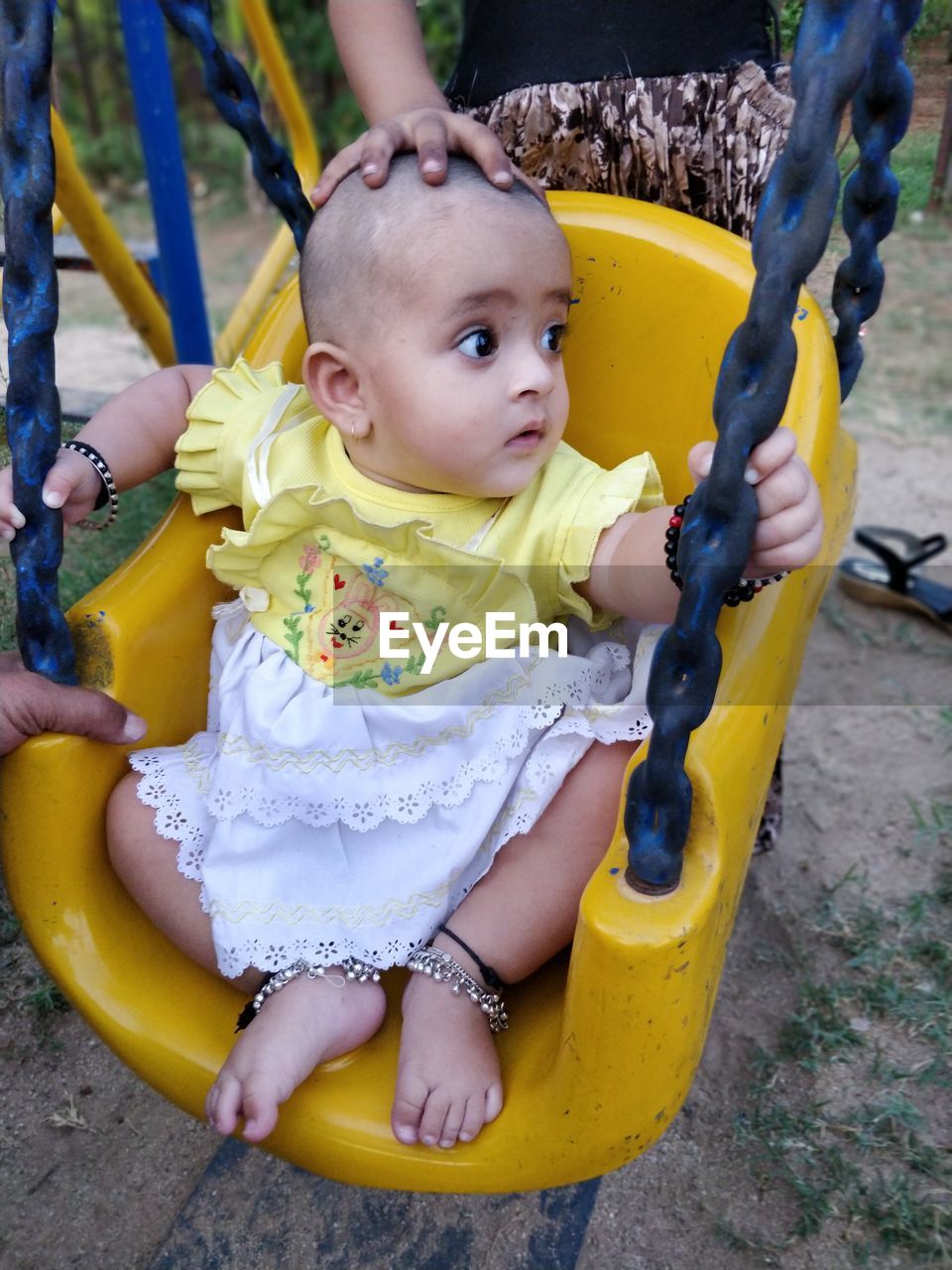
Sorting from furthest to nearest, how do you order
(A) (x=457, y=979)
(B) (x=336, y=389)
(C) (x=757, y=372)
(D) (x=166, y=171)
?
(D) (x=166, y=171) < (B) (x=336, y=389) < (A) (x=457, y=979) < (C) (x=757, y=372)

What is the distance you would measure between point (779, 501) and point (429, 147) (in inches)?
19.4

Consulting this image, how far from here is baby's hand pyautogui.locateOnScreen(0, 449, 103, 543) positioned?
92 cm

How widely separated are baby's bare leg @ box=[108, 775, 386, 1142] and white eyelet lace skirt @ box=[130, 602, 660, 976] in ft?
0.06

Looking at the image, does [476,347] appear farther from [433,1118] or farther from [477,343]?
[433,1118]

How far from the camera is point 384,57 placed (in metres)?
1.23

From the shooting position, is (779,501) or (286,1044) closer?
(779,501)

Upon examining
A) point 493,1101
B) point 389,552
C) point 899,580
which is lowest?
point 899,580

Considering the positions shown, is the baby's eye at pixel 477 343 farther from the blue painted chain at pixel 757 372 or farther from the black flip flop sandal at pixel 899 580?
the black flip flop sandal at pixel 899 580

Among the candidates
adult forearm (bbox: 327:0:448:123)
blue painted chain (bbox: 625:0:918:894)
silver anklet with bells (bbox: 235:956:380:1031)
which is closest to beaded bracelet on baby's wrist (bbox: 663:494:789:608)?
blue painted chain (bbox: 625:0:918:894)

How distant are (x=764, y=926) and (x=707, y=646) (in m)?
1.02

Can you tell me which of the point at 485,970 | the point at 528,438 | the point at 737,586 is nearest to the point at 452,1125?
the point at 485,970

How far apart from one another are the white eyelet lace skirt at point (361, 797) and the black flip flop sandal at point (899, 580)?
4.45ft

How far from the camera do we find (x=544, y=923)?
961mm

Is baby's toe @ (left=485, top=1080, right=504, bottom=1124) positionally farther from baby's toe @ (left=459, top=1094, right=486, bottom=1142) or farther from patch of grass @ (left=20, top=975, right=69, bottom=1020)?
patch of grass @ (left=20, top=975, right=69, bottom=1020)
